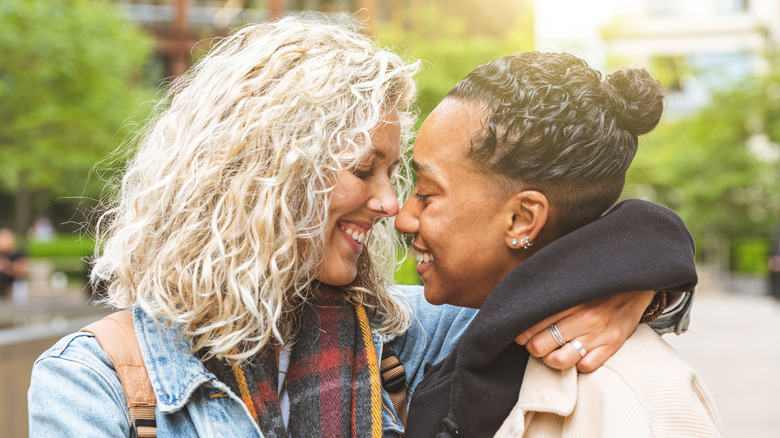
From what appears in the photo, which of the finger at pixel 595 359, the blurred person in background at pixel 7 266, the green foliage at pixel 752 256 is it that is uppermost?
the finger at pixel 595 359

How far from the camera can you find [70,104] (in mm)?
14703

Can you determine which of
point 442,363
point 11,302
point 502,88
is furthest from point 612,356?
point 11,302

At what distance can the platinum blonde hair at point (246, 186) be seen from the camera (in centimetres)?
204

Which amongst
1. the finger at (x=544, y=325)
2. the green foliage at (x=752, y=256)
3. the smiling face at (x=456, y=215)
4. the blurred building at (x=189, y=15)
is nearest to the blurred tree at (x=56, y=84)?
the smiling face at (x=456, y=215)

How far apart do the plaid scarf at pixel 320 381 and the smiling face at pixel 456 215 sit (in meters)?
0.30

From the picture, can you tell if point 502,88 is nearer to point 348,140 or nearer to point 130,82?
point 348,140

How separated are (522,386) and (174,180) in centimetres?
109

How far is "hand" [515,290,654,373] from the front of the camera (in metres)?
1.82

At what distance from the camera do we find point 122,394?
1872 millimetres

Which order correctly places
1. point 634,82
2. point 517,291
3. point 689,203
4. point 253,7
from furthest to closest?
point 253,7 → point 689,203 → point 634,82 → point 517,291

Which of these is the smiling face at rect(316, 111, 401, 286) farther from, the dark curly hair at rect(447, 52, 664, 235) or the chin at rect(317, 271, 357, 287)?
the dark curly hair at rect(447, 52, 664, 235)

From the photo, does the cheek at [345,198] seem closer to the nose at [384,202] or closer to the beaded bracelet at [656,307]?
the nose at [384,202]

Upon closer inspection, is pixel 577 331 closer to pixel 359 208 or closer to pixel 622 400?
pixel 622 400

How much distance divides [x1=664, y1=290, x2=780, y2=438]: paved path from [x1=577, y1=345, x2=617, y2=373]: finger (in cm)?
240
